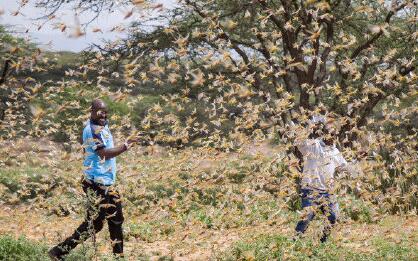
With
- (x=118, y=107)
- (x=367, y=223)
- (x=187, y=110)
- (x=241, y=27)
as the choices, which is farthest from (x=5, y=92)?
(x=367, y=223)

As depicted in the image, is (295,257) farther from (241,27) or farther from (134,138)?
(241,27)

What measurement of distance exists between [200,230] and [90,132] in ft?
17.3

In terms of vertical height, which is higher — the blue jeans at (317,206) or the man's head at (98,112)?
the man's head at (98,112)

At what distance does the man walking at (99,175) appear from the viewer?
6.84 meters

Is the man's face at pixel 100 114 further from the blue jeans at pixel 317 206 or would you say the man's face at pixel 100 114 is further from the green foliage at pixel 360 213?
the green foliage at pixel 360 213

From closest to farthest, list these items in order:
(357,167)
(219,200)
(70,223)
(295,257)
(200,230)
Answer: (295,257) < (357,167) < (200,230) < (70,223) < (219,200)

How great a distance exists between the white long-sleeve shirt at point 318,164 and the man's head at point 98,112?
246cm

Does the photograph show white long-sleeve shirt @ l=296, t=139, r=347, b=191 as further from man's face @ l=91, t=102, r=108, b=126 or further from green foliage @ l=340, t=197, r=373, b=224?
green foliage @ l=340, t=197, r=373, b=224

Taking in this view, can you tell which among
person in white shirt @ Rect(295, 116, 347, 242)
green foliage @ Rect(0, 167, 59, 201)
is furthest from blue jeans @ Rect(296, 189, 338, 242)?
green foliage @ Rect(0, 167, 59, 201)

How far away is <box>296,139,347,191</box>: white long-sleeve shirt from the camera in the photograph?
7555mm

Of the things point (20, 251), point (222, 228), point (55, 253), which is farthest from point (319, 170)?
point (222, 228)

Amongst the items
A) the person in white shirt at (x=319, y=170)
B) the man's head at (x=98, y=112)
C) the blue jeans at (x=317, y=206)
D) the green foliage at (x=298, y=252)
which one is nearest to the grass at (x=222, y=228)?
the green foliage at (x=298, y=252)

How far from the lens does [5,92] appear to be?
3459 centimetres

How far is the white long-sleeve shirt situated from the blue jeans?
0.41 feet
